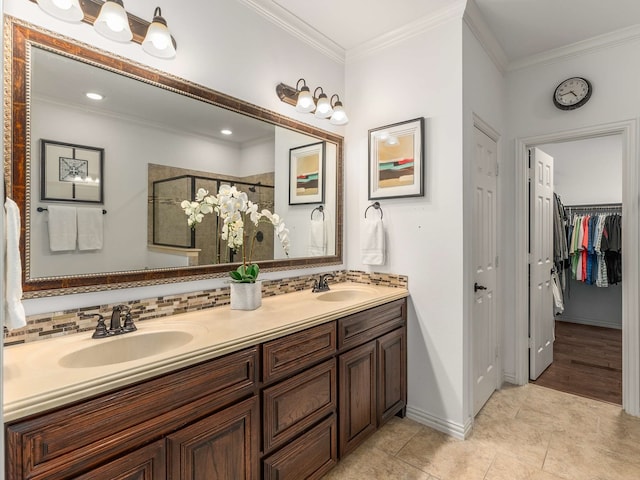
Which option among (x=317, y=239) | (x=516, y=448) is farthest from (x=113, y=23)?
(x=516, y=448)

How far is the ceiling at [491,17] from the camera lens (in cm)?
215

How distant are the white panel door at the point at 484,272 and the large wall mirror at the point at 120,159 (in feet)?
4.70

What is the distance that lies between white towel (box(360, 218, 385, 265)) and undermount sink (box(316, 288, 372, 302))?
0.23 meters

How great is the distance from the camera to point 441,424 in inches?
89.2

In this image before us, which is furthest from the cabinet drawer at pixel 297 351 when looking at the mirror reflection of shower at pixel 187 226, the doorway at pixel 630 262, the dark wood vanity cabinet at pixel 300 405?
the doorway at pixel 630 262

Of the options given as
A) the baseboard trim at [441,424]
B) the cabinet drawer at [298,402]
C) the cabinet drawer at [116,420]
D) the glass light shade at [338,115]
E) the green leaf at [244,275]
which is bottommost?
the baseboard trim at [441,424]

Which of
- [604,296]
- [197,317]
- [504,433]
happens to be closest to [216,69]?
[197,317]

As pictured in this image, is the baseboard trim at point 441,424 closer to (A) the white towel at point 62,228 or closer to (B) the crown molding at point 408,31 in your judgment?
(A) the white towel at point 62,228

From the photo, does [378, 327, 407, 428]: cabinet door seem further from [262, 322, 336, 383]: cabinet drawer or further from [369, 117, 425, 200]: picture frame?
[369, 117, 425, 200]: picture frame

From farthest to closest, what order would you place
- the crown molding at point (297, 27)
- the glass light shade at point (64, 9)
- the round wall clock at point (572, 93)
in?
the round wall clock at point (572, 93), the crown molding at point (297, 27), the glass light shade at point (64, 9)

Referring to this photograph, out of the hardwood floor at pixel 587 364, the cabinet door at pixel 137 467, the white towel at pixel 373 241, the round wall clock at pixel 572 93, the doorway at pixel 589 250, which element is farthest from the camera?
the doorway at pixel 589 250

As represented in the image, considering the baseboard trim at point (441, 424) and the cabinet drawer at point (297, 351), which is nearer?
the cabinet drawer at point (297, 351)

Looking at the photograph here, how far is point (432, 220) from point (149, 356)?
5.96 ft

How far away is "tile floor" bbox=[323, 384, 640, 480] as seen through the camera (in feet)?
6.10
